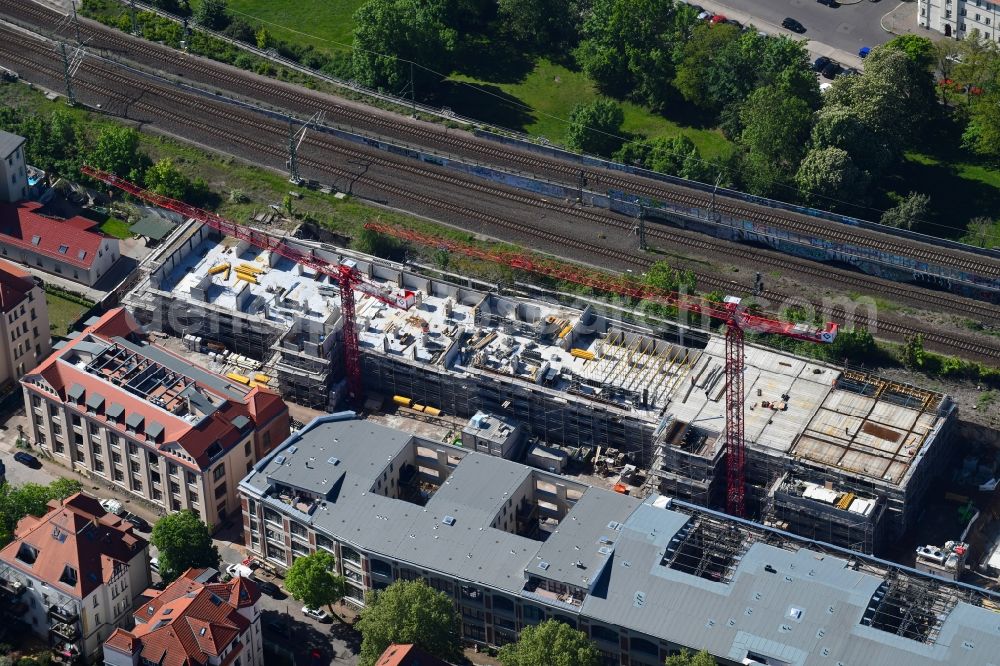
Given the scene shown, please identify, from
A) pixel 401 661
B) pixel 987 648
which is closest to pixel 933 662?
pixel 987 648

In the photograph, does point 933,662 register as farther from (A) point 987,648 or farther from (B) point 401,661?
(B) point 401,661
